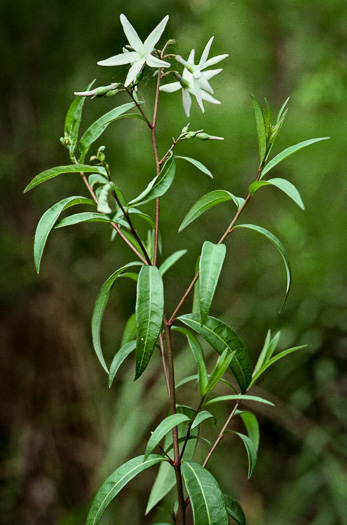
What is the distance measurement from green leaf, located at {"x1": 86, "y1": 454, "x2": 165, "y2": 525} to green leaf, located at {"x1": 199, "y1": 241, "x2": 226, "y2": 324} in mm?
187

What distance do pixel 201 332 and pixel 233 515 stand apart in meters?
0.23

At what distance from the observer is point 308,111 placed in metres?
2.18

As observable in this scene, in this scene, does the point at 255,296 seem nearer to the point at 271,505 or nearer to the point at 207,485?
the point at 271,505

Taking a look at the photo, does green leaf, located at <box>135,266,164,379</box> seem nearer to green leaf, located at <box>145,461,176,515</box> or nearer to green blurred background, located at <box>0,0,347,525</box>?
green leaf, located at <box>145,461,176,515</box>

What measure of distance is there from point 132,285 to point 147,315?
1353 mm

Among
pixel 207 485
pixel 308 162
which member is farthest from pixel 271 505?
pixel 207 485

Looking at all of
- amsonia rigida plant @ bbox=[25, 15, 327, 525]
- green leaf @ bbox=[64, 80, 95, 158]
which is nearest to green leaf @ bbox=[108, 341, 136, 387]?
amsonia rigida plant @ bbox=[25, 15, 327, 525]

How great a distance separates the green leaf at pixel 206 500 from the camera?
530 millimetres

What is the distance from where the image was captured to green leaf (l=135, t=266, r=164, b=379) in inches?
20.1

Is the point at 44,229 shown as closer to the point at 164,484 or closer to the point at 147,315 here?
the point at 147,315

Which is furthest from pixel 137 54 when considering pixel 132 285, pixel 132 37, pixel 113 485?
pixel 132 285

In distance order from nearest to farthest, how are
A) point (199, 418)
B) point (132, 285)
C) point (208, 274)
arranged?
1. point (208, 274)
2. point (199, 418)
3. point (132, 285)

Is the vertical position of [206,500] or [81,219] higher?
[81,219]

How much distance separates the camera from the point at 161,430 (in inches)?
20.8
